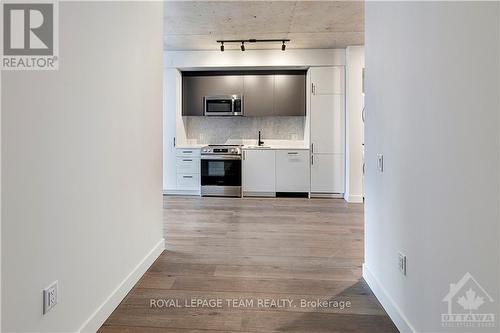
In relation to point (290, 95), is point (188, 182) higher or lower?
lower

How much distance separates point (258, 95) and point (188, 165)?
1.76 meters

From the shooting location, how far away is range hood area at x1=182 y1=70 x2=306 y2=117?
19.4 feet

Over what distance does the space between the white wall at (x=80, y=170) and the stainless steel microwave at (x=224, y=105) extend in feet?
11.0

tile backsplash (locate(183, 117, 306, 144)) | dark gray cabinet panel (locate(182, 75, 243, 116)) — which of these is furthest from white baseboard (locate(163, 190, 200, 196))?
dark gray cabinet panel (locate(182, 75, 243, 116))

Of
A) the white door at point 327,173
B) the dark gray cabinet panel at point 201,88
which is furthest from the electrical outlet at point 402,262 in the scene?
the dark gray cabinet panel at point 201,88

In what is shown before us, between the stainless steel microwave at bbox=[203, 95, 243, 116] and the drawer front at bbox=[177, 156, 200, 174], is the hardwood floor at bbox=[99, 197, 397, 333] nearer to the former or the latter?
the drawer front at bbox=[177, 156, 200, 174]

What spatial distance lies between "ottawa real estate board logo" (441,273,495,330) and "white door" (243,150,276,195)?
4.55m

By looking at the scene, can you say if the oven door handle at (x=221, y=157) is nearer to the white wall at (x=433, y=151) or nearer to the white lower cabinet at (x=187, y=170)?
the white lower cabinet at (x=187, y=170)

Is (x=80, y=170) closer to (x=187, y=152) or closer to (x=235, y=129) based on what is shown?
(x=187, y=152)

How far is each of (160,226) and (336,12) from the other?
10.4ft

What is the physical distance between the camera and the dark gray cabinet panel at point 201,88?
597 cm

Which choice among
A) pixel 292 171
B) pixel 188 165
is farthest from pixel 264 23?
pixel 188 165

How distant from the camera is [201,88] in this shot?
603 cm

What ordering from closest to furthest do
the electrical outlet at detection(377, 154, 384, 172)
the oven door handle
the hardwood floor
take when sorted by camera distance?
the hardwood floor
the electrical outlet at detection(377, 154, 384, 172)
the oven door handle
